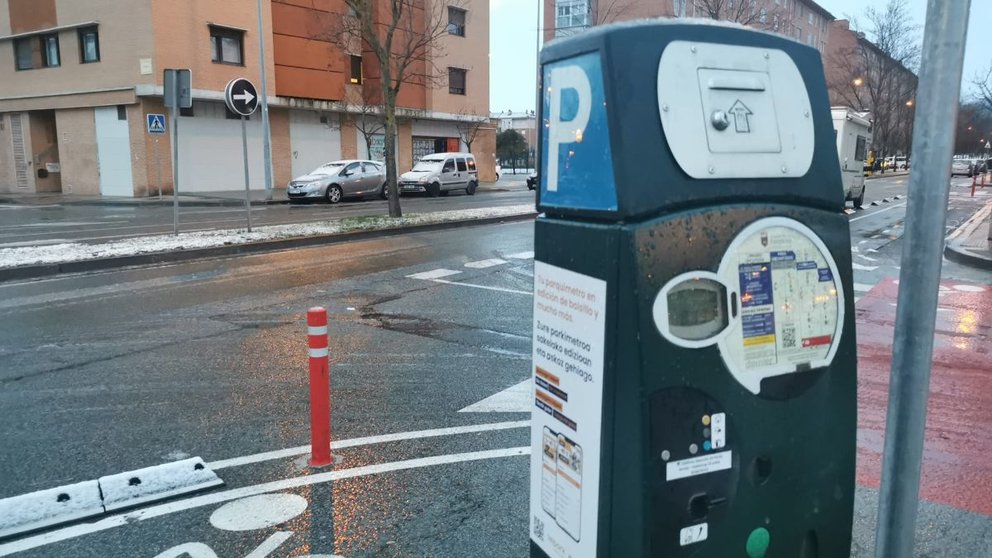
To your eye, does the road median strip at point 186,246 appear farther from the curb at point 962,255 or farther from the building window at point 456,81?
the building window at point 456,81

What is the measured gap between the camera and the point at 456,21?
140 ft

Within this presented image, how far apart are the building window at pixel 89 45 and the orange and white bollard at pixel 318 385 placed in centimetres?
3040

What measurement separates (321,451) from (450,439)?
2.75 feet

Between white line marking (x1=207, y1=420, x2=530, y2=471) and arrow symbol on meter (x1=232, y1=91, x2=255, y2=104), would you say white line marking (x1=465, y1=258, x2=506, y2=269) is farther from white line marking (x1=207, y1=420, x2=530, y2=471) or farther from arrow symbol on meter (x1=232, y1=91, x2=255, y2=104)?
white line marking (x1=207, y1=420, x2=530, y2=471)

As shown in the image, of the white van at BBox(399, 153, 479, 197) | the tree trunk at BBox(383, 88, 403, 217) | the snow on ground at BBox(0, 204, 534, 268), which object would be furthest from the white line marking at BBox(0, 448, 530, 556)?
the white van at BBox(399, 153, 479, 197)

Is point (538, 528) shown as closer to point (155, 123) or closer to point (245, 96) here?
point (245, 96)

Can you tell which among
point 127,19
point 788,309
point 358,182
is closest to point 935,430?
point 788,309

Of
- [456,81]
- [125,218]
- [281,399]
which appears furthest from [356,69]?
[281,399]

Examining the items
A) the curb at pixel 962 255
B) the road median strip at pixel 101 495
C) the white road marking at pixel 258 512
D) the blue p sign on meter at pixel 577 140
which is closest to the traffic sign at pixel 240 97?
the road median strip at pixel 101 495

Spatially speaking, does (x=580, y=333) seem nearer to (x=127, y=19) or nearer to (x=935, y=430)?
(x=935, y=430)

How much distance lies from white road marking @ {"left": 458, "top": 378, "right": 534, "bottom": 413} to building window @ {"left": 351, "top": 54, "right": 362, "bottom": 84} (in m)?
34.9

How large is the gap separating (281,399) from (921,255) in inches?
178

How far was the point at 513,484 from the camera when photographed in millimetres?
3965

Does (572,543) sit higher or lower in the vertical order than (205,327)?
higher
